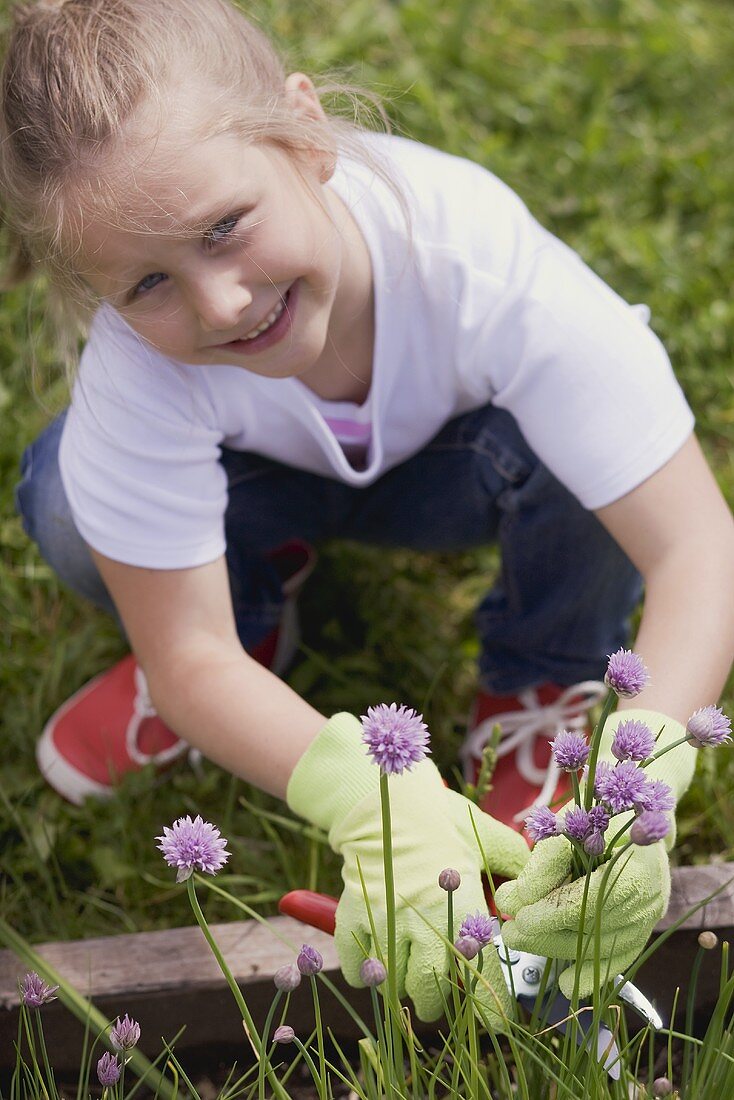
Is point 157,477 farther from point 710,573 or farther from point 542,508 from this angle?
point 710,573

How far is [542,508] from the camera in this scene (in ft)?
4.62

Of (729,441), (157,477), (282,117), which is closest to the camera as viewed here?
(282,117)

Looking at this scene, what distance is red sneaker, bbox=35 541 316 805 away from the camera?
155 cm

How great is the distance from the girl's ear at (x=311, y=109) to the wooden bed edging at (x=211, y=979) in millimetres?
686

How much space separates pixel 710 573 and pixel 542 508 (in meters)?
0.28

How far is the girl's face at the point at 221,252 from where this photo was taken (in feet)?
3.37

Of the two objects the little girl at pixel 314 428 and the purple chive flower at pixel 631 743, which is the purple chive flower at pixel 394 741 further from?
the little girl at pixel 314 428

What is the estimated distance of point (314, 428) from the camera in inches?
51.9

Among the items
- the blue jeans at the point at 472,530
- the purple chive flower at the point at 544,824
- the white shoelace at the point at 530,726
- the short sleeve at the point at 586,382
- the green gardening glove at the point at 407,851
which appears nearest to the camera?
the purple chive flower at the point at 544,824

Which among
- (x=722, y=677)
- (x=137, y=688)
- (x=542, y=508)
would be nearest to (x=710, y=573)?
(x=722, y=677)

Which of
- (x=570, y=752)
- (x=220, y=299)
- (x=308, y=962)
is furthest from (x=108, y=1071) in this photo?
(x=220, y=299)

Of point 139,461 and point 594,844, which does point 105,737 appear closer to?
point 139,461

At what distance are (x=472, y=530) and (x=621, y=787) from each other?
2.62ft

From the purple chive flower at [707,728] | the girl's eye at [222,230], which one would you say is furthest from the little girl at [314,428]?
the purple chive flower at [707,728]
